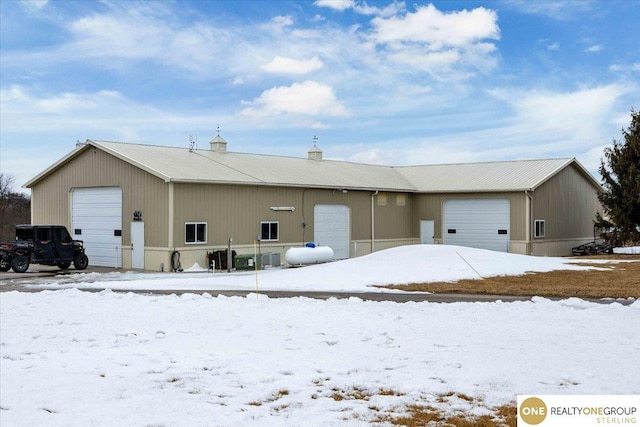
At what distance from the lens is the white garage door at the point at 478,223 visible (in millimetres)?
39531

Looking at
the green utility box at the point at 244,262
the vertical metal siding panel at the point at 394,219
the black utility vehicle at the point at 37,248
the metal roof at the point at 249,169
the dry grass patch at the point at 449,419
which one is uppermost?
the metal roof at the point at 249,169

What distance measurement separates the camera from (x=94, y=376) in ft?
32.5

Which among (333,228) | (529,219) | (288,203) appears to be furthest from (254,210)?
(529,219)

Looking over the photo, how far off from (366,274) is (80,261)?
13.8 m

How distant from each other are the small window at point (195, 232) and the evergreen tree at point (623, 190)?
2579 cm

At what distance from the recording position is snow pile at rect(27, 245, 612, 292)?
21.8m

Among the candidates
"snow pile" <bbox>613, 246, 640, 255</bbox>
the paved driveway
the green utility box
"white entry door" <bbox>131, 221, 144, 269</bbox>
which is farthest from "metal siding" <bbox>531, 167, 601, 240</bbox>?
the paved driveway

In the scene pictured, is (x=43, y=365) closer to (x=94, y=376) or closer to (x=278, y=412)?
(x=94, y=376)

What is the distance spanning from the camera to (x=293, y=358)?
10953 millimetres

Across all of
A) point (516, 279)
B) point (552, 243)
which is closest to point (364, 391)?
point (516, 279)

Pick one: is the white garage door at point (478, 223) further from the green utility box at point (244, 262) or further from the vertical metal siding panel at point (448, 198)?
the green utility box at point (244, 262)

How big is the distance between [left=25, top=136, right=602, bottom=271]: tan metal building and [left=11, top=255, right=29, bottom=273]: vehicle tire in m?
4.16
